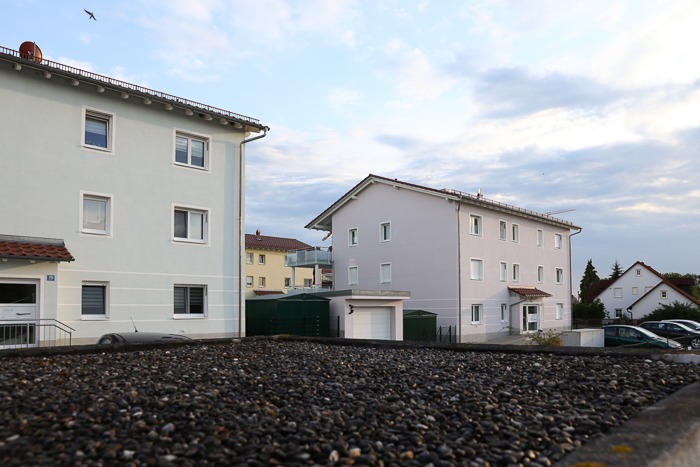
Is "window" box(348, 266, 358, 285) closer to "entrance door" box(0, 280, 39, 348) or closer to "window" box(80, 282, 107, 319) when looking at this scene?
"window" box(80, 282, 107, 319)

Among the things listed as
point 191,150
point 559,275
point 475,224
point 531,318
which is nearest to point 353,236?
point 475,224

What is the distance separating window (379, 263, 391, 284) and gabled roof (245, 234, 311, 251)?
2374 centimetres

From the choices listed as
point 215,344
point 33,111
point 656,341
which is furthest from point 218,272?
point 656,341

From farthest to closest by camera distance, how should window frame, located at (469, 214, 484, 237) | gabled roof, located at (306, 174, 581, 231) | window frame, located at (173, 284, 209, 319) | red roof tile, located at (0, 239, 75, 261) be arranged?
window frame, located at (469, 214, 484, 237), gabled roof, located at (306, 174, 581, 231), window frame, located at (173, 284, 209, 319), red roof tile, located at (0, 239, 75, 261)

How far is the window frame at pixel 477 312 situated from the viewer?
119 feet

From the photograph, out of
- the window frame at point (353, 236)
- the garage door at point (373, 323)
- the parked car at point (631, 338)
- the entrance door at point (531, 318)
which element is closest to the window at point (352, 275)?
the window frame at point (353, 236)

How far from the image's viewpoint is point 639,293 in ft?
216

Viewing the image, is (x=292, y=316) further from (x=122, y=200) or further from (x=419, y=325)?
(x=122, y=200)

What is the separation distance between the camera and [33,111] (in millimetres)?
18953

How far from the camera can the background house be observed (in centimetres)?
5972

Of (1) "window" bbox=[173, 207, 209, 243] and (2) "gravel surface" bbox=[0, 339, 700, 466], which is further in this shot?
(1) "window" bbox=[173, 207, 209, 243]

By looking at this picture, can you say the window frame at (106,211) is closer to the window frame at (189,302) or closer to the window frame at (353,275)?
the window frame at (189,302)

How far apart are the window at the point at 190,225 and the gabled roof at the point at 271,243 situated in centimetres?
3675

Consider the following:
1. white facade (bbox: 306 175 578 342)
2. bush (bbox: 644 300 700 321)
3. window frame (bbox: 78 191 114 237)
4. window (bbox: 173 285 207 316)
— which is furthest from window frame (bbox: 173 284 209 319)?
bush (bbox: 644 300 700 321)
